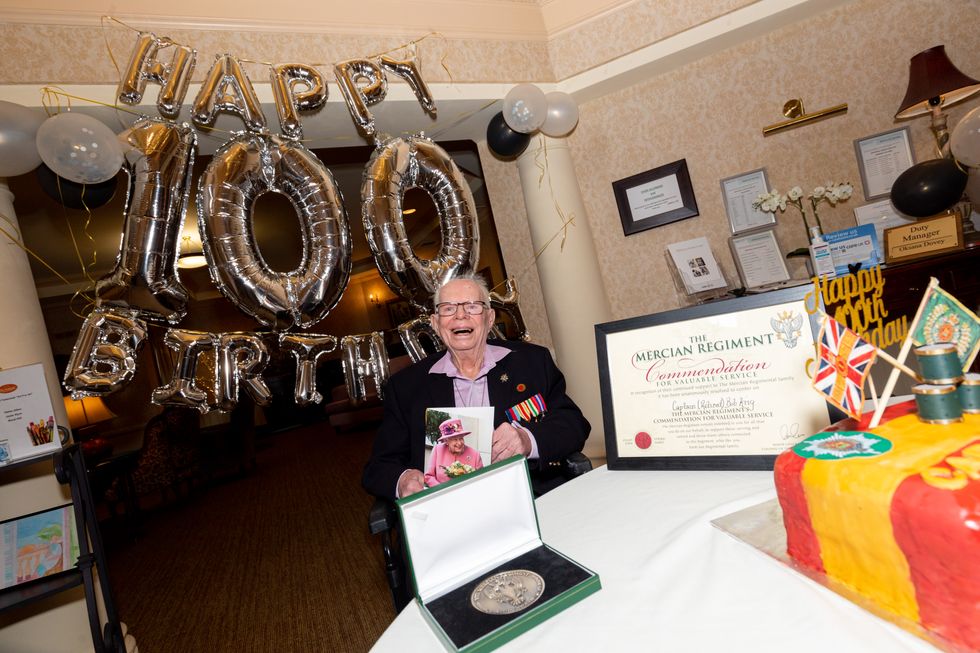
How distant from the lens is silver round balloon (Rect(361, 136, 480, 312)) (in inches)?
89.2

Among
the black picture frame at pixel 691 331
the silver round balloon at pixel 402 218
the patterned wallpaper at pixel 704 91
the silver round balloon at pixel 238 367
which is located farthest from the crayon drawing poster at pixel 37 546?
the black picture frame at pixel 691 331

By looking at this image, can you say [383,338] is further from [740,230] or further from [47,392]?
[740,230]

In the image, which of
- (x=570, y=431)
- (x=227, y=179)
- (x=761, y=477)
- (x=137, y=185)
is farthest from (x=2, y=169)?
(x=761, y=477)

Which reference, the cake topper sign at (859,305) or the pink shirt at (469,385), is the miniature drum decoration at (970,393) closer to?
the cake topper sign at (859,305)

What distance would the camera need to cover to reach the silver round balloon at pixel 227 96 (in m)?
2.01

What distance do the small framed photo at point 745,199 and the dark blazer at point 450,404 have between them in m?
1.75

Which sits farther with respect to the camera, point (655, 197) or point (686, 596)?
point (655, 197)

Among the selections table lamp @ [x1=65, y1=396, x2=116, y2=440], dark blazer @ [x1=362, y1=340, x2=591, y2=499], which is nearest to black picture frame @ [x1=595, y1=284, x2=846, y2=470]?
dark blazer @ [x1=362, y1=340, x2=591, y2=499]

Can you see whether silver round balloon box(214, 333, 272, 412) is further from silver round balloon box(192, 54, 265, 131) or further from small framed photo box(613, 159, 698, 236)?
small framed photo box(613, 159, 698, 236)

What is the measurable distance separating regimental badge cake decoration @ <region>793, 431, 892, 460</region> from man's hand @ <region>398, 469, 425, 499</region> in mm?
947

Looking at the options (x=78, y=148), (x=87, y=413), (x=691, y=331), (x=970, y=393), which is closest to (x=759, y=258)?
(x=691, y=331)

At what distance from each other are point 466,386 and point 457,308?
28 centimetres

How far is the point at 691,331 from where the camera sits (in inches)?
37.1

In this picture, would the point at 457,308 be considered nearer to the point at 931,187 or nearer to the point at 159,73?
the point at 159,73
